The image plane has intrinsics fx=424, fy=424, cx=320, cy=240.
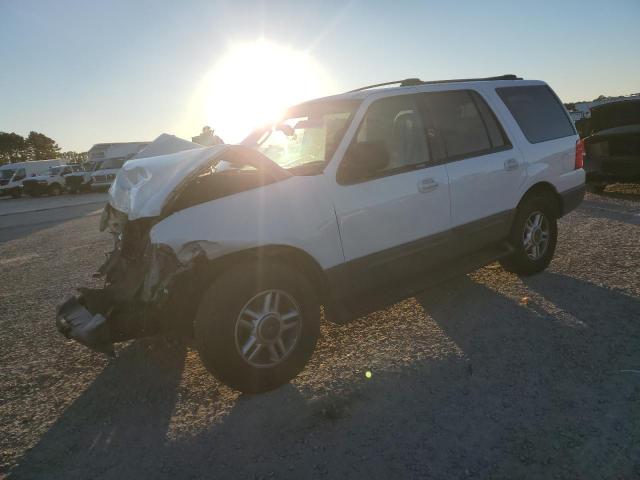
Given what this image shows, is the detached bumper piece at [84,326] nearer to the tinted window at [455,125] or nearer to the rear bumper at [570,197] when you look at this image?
the tinted window at [455,125]

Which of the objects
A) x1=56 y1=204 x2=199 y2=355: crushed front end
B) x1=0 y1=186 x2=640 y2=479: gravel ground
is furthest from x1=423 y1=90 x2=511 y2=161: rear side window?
x1=56 y1=204 x2=199 y2=355: crushed front end

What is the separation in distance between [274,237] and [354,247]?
641 millimetres

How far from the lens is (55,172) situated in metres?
27.6

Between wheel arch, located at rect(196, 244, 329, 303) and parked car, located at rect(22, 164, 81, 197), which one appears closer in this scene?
wheel arch, located at rect(196, 244, 329, 303)

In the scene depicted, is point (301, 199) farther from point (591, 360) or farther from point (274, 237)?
point (591, 360)

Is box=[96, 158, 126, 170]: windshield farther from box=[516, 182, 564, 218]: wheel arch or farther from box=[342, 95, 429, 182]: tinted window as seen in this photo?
box=[516, 182, 564, 218]: wheel arch

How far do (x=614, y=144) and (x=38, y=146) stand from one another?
311ft

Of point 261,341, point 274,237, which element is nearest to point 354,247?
point 274,237

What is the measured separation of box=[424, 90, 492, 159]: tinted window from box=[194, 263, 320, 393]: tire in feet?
5.82

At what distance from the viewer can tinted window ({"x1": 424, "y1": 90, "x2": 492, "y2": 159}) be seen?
3.63m

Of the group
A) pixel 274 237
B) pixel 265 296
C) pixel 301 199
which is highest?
pixel 301 199

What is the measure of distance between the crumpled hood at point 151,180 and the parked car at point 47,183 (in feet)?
94.5

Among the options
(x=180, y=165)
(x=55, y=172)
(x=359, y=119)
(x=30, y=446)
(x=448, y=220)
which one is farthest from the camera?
(x=55, y=172)

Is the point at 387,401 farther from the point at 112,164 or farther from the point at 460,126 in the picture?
the point at 112,164
